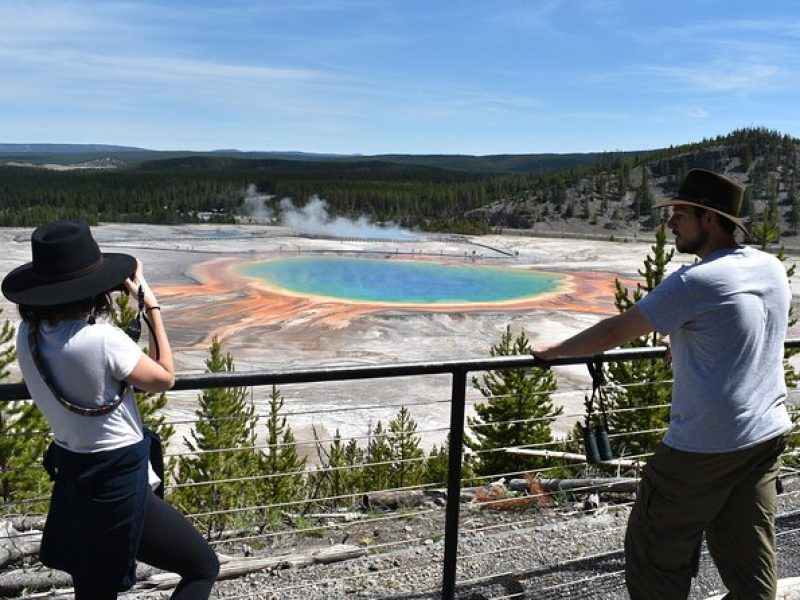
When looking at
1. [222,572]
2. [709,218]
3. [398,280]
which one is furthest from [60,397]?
[398,280]

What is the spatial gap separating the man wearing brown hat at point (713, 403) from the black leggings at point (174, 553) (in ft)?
4.69

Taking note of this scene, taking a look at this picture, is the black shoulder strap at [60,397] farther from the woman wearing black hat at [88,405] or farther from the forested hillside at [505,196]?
the forested hillside at [505,196]

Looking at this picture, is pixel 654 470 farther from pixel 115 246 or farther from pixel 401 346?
pixel 115 246

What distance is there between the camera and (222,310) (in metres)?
35.7

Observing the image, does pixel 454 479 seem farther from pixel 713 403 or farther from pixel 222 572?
pixel 222 572

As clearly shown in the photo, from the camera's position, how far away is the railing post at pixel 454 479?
331cm

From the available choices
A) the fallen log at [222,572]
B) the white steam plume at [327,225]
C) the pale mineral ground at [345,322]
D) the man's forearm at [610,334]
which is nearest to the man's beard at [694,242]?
the man's forearm at [610,334]

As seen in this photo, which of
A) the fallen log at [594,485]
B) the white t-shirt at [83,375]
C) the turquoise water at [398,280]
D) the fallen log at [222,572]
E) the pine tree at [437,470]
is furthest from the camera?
the turquoise water at [398,280]

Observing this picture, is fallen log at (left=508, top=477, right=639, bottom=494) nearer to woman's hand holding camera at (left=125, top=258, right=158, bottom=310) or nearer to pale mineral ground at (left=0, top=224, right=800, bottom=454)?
woman's hand holding camera at (left=125, top=258, right=158, bottom=310)

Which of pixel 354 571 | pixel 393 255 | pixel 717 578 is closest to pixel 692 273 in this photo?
pixel 717 578

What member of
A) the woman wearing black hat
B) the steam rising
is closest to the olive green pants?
the woman wearing black hat

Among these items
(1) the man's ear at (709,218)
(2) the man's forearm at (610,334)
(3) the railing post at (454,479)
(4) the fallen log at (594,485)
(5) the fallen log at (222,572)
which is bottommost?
(4) the fallen log at (594,485)

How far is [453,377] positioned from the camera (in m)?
3.20

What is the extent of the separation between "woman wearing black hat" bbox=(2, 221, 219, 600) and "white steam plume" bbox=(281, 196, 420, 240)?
73.1m
